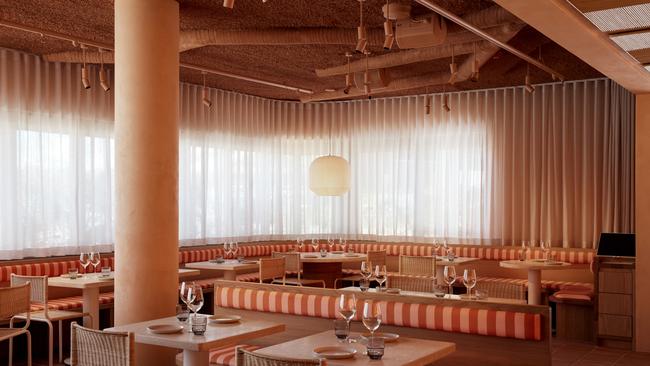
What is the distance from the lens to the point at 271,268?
29.1ft

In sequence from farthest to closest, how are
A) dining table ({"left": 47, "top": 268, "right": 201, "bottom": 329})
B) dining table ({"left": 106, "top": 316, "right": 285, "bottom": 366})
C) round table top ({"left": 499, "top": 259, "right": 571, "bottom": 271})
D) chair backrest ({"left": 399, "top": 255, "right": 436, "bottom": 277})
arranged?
chair backrest ({"left": 399, "top": 255, "right": 436, "bottom": 277}) → round table top ({"left": 499, "top": 259, "right": 571, "bottom": 271}) → dining table ({"left": 47, "top": 268, "right": 201, "bottom": 329}) → dining table ({"left": 106, "top": 316, "right": 285, "bottom": 366})

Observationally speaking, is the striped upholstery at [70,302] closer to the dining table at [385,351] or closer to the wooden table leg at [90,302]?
the wooden table leg at [90,302]

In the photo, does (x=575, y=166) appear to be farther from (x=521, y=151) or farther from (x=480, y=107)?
(x=480, y=107)

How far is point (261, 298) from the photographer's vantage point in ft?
18.9

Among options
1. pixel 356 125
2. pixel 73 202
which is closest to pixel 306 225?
pixel 356 125

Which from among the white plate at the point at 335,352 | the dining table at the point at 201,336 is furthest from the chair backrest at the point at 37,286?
the white plate at the point at 335,352

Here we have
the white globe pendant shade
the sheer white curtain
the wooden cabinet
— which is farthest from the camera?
the white globe pendant shade

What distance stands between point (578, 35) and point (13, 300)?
16.5ft

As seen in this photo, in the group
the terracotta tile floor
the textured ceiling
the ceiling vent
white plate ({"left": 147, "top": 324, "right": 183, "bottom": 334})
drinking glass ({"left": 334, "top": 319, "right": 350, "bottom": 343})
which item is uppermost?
the textured ceiling

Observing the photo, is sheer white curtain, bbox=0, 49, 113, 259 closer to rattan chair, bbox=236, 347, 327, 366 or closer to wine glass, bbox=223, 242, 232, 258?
wine glass, bbox=223, 242, 232, 258

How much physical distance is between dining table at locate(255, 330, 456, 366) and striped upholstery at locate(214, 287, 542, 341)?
66 centimetres

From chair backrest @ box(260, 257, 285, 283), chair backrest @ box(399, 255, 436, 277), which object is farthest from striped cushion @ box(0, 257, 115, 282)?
chair backrest @ box(399, 255, 436, 277)

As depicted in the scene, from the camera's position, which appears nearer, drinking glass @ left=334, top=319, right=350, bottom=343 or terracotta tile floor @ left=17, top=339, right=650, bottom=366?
drinking glass @ left=334, top=319, right=350, bottom=343

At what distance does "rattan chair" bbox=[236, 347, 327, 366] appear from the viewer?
315 centimetres
